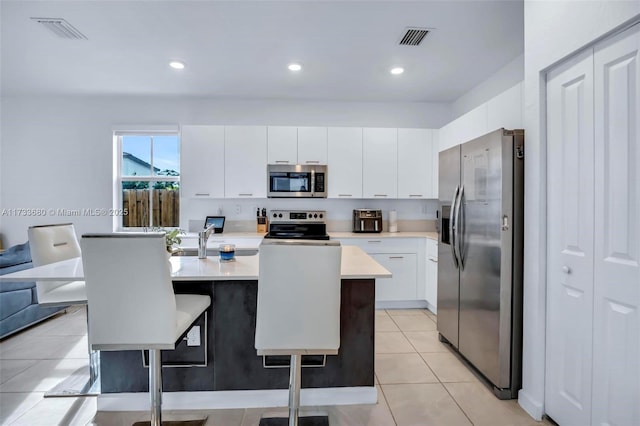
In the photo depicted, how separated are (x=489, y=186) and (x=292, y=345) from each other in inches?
66.4

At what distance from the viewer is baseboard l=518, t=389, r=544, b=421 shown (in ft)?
6.64

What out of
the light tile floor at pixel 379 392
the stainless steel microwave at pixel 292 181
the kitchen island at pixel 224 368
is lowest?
the light tile floor at pixel 379 392

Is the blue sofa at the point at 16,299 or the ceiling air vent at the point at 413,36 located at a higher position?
the ceiling air vent at the point at 413,36

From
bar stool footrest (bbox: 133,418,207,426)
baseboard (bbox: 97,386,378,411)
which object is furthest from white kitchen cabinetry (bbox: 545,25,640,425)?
bar stool footrest (bbox: 133,418,207,426)

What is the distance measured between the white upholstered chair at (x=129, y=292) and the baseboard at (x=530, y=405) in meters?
2.12

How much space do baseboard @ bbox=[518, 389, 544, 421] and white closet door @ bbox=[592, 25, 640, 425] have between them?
0.37 meters

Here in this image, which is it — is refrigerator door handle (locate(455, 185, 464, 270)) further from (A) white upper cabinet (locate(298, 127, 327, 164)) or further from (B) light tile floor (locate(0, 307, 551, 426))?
(A) white upper cabinet (locate(298, 127, 327, 164))

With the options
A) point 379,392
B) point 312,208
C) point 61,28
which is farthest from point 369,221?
point 61,28

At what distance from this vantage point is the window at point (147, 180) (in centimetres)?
472

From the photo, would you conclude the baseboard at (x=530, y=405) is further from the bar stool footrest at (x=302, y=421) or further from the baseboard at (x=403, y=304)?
the baseboard at (x=403, y=304)

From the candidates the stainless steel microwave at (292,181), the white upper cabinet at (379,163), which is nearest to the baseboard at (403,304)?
the white upper cabinet at (379,163)

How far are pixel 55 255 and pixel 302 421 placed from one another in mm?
2304

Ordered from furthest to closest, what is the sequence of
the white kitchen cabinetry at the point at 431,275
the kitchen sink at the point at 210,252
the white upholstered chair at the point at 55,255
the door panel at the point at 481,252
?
the white kitchen cabinetry at the point at 431,275 → the kitchen sink at the point at 210,252 → the white upholstered chair at the point at 55,255 → the door panel at the point at 481,252

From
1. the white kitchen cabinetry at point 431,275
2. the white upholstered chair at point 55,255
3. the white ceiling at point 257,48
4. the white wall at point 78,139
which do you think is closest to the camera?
the white upholstered chair at point 55,255
